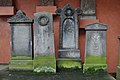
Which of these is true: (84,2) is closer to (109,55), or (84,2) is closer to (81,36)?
(81,36)

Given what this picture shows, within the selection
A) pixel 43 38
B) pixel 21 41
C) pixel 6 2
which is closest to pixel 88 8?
pixel 43 38

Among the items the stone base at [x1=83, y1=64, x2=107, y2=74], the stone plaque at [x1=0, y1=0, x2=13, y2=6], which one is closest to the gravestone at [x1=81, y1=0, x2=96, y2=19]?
the stone base at [x1=83, y1=64, x2=107, y2=74]

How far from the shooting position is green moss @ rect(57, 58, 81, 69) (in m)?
6.71

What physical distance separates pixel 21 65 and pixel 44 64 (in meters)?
0.66

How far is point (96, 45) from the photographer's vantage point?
21.3 ft

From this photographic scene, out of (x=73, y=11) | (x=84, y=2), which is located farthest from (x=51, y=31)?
(x=84, y=2)

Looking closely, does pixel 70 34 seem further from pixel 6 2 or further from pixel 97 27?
pixel 6 2

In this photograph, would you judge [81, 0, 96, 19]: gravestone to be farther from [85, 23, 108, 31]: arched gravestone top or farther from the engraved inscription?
[85, 23, 108, 31]: arched gravestone top

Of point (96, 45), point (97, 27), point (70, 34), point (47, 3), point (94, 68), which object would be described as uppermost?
point (47, 3)

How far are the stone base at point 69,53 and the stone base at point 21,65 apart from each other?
0.91 meters

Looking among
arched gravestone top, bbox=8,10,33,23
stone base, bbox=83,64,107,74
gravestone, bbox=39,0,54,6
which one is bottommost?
stone base, bbox=83,64,107,74

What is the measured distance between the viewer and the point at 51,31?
652 centimetres

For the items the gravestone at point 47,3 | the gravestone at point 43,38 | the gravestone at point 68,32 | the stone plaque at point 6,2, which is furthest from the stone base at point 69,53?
the stone plaque at point 6,2

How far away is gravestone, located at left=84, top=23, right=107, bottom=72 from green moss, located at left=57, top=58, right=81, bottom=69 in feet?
1.31
